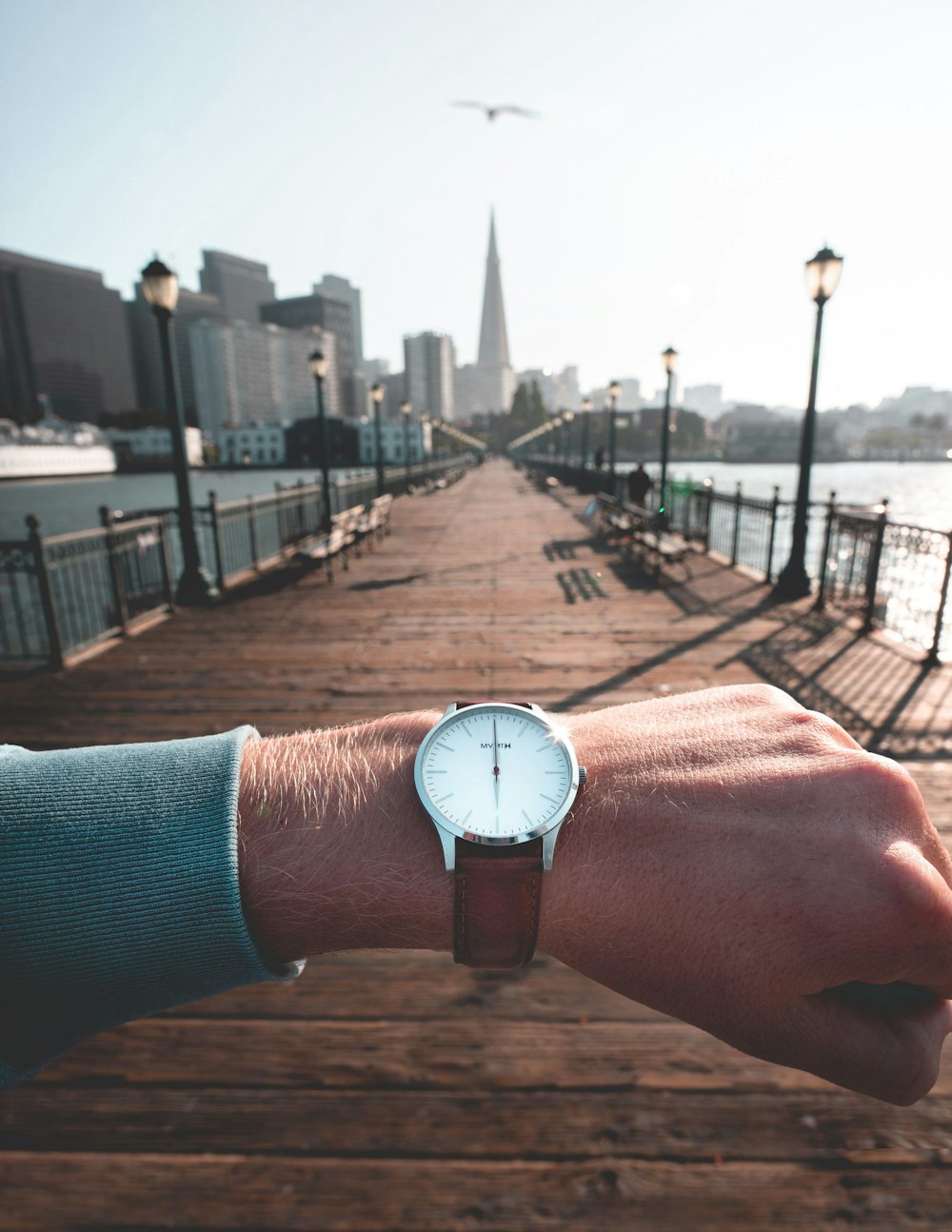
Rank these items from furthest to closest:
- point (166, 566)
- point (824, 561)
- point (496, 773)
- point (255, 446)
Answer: point (255, 446), point (166, 566), point (824, 561), point (496, 773)

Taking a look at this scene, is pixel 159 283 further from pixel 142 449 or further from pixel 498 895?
pixel 142 449

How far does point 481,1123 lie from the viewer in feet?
6.51

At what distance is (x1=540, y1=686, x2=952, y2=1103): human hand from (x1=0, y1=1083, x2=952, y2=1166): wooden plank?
4.01ft

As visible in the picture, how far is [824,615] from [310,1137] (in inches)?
322

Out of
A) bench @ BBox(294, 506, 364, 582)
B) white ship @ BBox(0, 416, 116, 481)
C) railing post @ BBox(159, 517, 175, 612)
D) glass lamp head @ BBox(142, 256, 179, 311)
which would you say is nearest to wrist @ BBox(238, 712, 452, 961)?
railing post @ BBox(159, 517, 175, 612)

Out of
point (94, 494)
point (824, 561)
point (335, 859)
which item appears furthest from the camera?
point (94, 494)

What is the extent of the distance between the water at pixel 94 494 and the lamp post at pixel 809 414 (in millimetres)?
30876

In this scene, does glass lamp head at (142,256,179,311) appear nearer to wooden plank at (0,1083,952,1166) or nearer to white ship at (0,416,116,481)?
wooden plank at (0,1083,952,1166)

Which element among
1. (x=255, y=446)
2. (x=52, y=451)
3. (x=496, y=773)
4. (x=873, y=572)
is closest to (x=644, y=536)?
(x=873, y=572)

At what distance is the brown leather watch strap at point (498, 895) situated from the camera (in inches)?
44.3

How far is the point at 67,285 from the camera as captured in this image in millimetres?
189375

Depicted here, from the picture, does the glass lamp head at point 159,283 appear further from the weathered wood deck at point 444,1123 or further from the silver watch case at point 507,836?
the silver watch case at point 507,836

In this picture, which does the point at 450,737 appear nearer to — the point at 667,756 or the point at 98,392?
the point at 667,756

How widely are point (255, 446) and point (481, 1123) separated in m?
153
